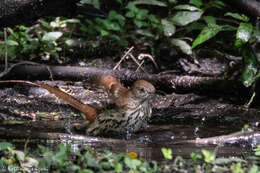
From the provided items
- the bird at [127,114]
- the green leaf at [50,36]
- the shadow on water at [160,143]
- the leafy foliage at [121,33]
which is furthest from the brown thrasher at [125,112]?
the green leaf at [50,36]

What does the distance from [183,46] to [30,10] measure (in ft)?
9.51

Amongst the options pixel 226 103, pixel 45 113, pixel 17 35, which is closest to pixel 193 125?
pixel 226 103

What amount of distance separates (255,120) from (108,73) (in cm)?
230

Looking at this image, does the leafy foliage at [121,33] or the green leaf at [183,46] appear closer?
the green leaf at [183,46]

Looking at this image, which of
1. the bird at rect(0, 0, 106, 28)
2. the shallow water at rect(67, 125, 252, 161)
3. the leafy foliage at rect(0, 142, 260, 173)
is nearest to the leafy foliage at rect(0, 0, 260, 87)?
the bird at rect(0, 0, 106, 28)

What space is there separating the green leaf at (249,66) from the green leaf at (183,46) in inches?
57.4

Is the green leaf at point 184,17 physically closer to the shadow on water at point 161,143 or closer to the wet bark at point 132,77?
the wet bark at point 132,77

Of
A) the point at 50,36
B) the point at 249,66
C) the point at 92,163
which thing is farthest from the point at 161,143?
the point at 50,36

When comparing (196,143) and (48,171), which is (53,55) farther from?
(48,171)

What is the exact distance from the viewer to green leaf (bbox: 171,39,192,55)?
6.73 m

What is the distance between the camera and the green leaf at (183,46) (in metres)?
6.73

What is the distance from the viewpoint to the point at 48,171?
270cm

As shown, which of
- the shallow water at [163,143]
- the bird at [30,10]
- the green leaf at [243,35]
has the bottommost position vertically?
the shallow water at [163,143]

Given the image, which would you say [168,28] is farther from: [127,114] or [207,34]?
[127,114]
